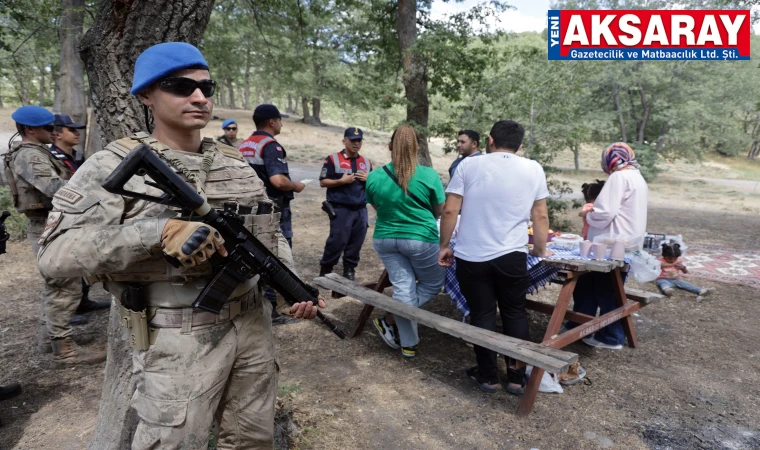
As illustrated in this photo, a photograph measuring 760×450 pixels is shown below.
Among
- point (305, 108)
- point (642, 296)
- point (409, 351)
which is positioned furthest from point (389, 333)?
point (305, 108)

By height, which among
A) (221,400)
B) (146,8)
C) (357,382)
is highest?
(146,8)

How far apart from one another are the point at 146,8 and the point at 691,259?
802 centimetres

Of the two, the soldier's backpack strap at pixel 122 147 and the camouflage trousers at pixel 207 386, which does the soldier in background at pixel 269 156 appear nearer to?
the camouflage trousers at pixel 207 386

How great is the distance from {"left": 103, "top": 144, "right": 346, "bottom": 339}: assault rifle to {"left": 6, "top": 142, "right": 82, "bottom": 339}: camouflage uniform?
106 inches

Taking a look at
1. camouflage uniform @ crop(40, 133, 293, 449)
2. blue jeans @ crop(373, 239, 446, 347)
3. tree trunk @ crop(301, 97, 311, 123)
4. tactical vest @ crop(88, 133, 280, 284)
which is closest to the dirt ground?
blue jeans @ crop(373, 239, 446, 347)

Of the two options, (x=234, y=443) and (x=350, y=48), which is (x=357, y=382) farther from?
(x=350, y=48)

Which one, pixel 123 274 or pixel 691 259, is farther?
pixel 691 259

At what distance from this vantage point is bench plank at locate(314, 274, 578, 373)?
2.74m

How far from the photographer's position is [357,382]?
346cm

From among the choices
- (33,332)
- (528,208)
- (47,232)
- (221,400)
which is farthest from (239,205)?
(33,332)

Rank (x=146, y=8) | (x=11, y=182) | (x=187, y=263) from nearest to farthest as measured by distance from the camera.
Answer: (x=187, y=263), (x=146, y=8), (x=11, y=182)

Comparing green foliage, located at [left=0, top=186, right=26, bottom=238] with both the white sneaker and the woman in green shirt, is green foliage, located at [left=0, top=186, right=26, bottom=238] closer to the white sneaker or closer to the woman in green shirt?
the woman in green shirt

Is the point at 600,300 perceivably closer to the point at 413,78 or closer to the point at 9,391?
the point at 9,391

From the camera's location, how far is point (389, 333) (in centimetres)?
404
